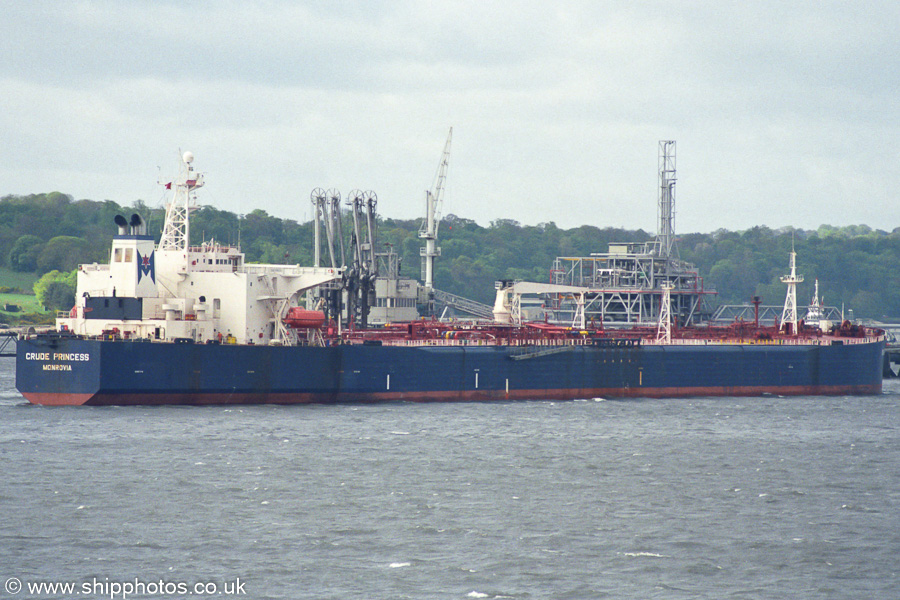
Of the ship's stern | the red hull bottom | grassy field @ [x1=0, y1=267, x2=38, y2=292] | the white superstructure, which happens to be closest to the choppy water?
the red hull bottom

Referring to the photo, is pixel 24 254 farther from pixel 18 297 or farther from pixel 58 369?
pixel 58 369

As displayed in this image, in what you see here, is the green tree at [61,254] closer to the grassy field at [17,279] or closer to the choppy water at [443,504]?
the grassy field at [17,279]

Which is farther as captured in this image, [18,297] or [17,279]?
[17,279]

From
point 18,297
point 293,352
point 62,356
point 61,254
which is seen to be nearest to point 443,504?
point 293,352

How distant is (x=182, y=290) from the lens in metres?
56.5

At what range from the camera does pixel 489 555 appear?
2933cm

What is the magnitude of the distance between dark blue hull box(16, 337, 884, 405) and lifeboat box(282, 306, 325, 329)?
1.81 m

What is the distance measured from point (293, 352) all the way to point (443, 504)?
22078 millimetres

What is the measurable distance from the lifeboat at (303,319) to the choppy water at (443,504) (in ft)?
17.1

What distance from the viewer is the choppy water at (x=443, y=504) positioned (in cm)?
2761

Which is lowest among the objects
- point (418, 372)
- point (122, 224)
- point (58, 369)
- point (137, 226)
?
point (418, 372)

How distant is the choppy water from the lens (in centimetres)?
2761

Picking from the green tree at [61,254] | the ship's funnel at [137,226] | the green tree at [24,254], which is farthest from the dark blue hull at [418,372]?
the green tree at [24,254]

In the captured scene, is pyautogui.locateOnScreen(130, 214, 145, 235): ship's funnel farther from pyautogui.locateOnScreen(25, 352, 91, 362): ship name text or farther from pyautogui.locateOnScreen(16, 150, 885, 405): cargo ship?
pyautogui.locateOnScreen(25, 352, 91, 362): ship name text
